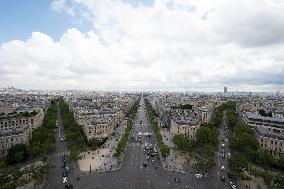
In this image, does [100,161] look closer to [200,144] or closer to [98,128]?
[98,128]

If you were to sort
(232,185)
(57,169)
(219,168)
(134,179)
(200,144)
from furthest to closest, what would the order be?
1. (200,144)
2. (219,168)
3. (57,169)
4. (134,179)
5. (232,185)

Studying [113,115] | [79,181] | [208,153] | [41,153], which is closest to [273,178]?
[208,153]

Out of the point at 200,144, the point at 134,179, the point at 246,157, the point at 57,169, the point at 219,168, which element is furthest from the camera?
the point at 200,144

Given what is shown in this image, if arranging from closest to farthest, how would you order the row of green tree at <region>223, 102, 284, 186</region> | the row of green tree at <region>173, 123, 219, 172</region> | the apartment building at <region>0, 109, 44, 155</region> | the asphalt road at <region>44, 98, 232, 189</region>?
the asphalt road at <region>44, 98, 232, 189</region> → the row of green tree at <region>223, 102, 284, 186</region> → the row of green tree at <region>173, 123, 219, 172</region> → the apartment building at <region>0, 109, 44, 155</region>

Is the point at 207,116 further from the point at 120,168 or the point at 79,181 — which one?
the point at 79,181

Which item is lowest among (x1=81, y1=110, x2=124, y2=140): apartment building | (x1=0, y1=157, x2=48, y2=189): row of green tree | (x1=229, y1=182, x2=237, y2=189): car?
(x1=229, y1=182, x2=237, y2=189): car

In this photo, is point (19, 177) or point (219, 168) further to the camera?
point (219, 168)

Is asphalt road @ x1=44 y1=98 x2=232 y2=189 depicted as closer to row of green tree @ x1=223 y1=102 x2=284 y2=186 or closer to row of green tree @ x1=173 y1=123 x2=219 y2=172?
row of green tree @ x1=223 y1=102 x2=284 y2=186

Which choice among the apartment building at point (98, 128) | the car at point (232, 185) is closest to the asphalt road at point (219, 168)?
the car at point (232, 185)

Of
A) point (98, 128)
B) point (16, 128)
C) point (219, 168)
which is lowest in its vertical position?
point (219, 168)

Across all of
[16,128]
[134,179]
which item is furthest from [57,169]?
[16,128]

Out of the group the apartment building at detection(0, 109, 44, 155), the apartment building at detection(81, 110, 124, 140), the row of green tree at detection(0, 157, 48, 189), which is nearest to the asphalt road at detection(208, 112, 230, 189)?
the row of green tree at detection(0, 157, 48, 189)

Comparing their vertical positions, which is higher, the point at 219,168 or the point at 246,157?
the point at 246,157

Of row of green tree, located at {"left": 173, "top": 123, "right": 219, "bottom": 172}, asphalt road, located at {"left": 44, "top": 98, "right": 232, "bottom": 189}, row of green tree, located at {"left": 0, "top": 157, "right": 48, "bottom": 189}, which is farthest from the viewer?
row of green tree, located at {"left": 173, "top": 123, "right": 219, "bottom": 172}
